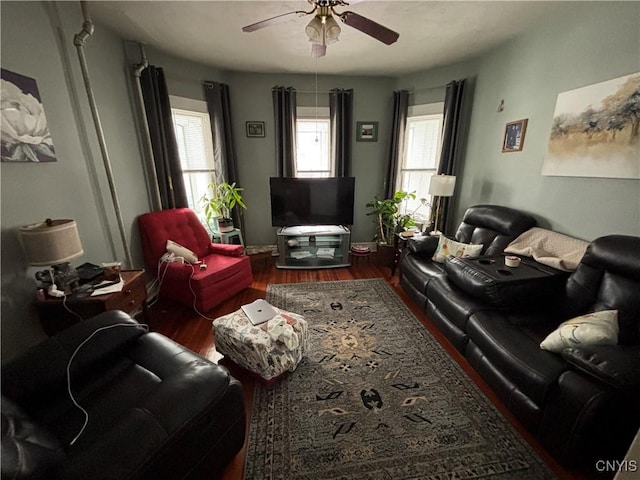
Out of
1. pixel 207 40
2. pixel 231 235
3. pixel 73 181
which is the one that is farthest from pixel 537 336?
pixel 207 40

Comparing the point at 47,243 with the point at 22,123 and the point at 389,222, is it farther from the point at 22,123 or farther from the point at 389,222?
the point at 389,222

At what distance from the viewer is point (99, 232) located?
2182 millimetres

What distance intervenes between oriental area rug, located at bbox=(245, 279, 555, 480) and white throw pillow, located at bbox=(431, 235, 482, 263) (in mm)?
822

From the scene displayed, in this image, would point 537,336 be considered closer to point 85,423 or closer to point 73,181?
point 85,423

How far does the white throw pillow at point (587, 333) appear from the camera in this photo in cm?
130

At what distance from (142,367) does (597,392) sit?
218cm

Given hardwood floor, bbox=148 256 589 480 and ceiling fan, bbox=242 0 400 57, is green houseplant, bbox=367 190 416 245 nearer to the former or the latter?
hardwood floor, bbox=148 256 589 480

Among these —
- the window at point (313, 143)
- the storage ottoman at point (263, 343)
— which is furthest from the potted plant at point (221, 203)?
the storage ottoman at point (263, 343)

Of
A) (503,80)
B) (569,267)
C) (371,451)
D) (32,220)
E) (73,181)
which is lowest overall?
(371,451)

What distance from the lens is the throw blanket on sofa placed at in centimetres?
196

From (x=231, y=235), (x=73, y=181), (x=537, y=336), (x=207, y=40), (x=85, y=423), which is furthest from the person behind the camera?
(x=231, y=235)

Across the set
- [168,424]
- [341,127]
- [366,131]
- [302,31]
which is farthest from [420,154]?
[168,424]

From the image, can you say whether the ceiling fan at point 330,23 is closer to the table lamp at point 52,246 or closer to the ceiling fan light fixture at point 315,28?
the ceiling fan light fixture at point 315,28

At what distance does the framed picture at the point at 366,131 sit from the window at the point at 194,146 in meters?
2.12
